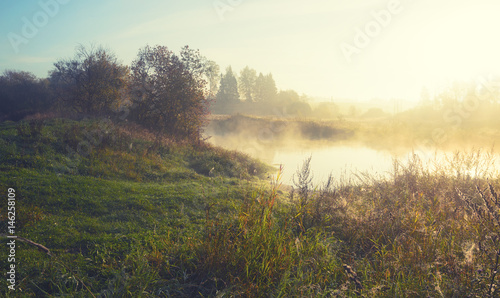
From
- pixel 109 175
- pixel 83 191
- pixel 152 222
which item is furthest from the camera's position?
pixel 109 175

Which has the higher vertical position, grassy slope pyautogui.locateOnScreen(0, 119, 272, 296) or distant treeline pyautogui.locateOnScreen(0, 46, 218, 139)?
distant treeline pyautogui.locateOnScreen(0, 46, 218, 139)

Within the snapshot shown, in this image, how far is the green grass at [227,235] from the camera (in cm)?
350

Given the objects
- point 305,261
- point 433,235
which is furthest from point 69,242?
point 433,235

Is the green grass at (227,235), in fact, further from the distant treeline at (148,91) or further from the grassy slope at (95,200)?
the distant treeline at (148,91)

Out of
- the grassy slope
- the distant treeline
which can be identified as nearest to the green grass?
the grassy slope

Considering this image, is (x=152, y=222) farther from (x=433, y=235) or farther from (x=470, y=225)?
(x=470, y=225)

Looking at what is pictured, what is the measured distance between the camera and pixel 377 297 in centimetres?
336

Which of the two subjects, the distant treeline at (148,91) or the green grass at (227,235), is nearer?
the green grass at (227,235)

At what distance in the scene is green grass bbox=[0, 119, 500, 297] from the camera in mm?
3500

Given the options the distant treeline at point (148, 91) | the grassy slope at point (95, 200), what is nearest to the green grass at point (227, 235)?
the grassy slope at point (95, 200)

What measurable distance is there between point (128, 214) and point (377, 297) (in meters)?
5.21

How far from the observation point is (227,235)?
401cm

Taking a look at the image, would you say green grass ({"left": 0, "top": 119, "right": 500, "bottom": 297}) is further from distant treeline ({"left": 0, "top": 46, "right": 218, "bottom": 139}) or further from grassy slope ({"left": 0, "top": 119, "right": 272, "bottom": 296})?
Result: distant treeline ({"left": 0, "top": 46, "right": 218, "bottom": 139})

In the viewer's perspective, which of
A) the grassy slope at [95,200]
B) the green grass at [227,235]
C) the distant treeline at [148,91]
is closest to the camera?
the green grass at [227,235]
